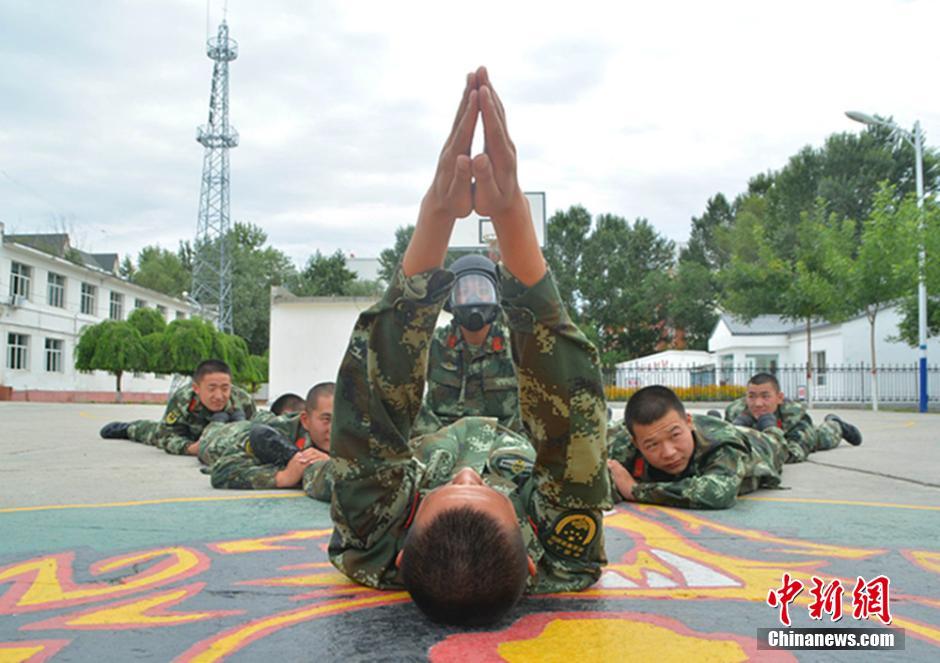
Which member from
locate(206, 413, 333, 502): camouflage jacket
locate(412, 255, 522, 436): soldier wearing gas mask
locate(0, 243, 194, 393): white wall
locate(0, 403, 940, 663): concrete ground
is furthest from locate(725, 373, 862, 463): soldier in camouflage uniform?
locate(0, 243, 194, 393): white wall

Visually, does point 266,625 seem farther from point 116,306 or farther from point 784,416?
point 116,306

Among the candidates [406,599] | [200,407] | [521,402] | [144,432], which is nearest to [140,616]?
[406,599]

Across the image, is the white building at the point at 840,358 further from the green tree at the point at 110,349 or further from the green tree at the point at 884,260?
the green tree at the point at 110,349

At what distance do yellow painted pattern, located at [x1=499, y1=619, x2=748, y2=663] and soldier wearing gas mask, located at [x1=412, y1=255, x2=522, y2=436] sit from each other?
2344mm

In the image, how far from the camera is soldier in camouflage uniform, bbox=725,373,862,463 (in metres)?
6.01

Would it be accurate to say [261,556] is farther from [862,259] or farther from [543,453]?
[862,259]

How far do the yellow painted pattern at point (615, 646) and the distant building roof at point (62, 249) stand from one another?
29.1m

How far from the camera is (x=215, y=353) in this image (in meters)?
25.5

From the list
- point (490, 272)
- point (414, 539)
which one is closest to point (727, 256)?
point (490, 272)

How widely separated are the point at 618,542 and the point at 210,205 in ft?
117

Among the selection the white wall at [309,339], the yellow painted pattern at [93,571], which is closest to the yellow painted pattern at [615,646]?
the yellow painted pattern at [93,571]

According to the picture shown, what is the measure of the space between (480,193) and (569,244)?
38591 mm

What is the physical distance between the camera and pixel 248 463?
4457 millimetres

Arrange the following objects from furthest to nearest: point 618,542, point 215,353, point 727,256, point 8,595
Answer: point 727,256 → point 215,353 → point 618,542 → point 8,595
